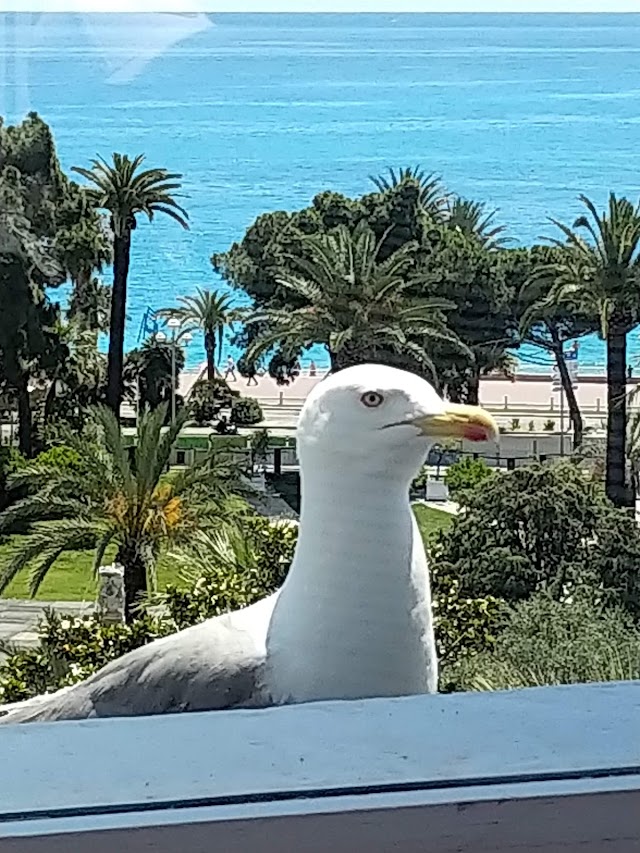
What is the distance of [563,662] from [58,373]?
1.70 ft

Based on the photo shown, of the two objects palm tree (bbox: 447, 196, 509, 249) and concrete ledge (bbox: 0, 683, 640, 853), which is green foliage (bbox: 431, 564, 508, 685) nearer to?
palm tree (bbox: 447, 196, 509, 249)

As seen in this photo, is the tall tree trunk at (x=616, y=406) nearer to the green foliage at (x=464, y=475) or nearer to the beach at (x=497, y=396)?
the beach at (x=497, y=396)

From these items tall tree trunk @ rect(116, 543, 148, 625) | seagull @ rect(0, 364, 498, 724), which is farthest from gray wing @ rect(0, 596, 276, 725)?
tall tree trunk @ rect(116, 543, 148, 625)

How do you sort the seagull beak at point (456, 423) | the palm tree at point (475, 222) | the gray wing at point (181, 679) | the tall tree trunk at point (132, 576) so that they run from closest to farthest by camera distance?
the gray wing at point (181, 679) → the seagull beak at point (456, 423) → the palm tree at point (475, 222) → the tall tree trunk at point (132, 576)

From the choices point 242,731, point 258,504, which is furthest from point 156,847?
point 258,504

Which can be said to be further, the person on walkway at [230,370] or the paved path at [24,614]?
the paved path at [24,614]

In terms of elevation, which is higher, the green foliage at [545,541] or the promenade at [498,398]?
the promenade at [498,398]

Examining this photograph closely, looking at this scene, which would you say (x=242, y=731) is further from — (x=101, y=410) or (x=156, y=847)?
(x=101, y=410)

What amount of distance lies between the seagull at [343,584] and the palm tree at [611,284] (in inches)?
11.3

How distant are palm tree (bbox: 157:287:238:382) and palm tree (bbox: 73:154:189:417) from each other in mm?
47

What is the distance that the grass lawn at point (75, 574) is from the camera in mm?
1052

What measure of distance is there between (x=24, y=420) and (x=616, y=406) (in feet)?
1.89

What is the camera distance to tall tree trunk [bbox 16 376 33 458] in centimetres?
103

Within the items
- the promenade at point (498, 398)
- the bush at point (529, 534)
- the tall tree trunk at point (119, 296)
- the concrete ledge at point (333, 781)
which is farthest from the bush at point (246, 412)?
the concrete ledge at point (333, 781)
